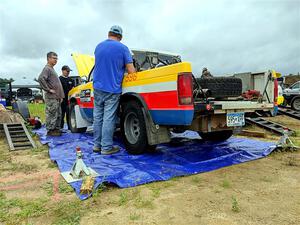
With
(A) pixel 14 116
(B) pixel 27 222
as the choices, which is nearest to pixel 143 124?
(B) pixel 27 222

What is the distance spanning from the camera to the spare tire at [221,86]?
3977mm

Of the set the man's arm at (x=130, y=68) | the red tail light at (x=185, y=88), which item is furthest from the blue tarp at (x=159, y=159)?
the man's arm at (x=130, y=68)

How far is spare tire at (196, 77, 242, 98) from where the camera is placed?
157 inches

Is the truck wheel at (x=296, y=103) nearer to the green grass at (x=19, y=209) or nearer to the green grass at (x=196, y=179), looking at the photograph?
the green grass at (x=196, y=179)

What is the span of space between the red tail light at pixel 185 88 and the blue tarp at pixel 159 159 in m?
0.91

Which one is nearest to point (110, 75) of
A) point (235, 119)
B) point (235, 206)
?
point (235, 119)

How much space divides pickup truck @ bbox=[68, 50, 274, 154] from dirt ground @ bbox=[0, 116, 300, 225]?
0.73 metres

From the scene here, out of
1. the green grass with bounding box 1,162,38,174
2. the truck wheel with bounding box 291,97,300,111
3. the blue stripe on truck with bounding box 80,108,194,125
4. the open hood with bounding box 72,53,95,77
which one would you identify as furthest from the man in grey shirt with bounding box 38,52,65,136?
the truck wheel with bounding box 291,97,300,111

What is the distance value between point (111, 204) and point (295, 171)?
250 cm

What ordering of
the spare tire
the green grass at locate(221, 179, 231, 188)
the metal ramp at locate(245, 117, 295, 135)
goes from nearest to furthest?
the green grass at locate(221, 179, 231, 188), the spare tire, the metal ramp at locate(245, 117, 295, 135)

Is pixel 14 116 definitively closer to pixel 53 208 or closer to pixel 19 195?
pixel 19 195

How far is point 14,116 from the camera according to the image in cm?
694

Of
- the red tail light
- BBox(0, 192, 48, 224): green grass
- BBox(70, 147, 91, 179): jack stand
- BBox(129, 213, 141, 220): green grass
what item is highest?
the red tail light

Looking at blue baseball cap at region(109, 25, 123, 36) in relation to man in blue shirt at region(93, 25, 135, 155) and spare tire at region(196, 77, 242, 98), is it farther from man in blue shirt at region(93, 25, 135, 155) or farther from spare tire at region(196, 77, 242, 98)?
spare tire at region(196, 77, 242, 98)
